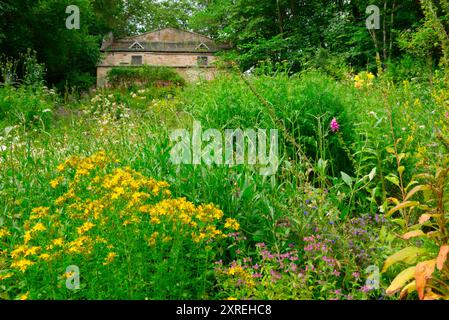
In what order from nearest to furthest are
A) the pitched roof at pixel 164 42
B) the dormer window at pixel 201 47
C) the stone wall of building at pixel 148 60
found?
the dormer window at pixel 201 47 < the stone wall of building at pixel 148 60 < the pitched roof at pixel 164 42

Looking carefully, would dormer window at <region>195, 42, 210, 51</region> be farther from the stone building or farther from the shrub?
the shrub

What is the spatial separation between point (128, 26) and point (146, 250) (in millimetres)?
33255

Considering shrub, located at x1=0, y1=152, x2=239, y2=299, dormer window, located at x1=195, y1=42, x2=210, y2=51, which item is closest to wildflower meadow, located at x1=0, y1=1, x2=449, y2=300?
shrub, located at x1=0, y1=152, x2=239, y2=299

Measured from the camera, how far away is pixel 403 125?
3896 mm

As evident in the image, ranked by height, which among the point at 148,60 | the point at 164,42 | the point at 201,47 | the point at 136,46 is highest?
the point at 164,42

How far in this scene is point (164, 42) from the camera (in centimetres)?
2683

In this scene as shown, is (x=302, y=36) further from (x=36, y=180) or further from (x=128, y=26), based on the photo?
(x=128, y=26)

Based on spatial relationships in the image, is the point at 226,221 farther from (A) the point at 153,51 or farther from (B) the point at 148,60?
(A) the point at 153,51

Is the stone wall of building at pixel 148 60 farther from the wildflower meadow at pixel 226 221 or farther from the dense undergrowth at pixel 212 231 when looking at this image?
the dense undergrowth at pixel 212 231

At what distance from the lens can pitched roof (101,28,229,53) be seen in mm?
25297

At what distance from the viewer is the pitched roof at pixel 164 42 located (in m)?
25.3

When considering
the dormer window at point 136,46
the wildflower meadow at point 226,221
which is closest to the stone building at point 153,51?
the dormer window at point 136,46

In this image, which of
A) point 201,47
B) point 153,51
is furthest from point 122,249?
point 153,51

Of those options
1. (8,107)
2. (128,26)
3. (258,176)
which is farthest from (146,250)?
(128,26)
